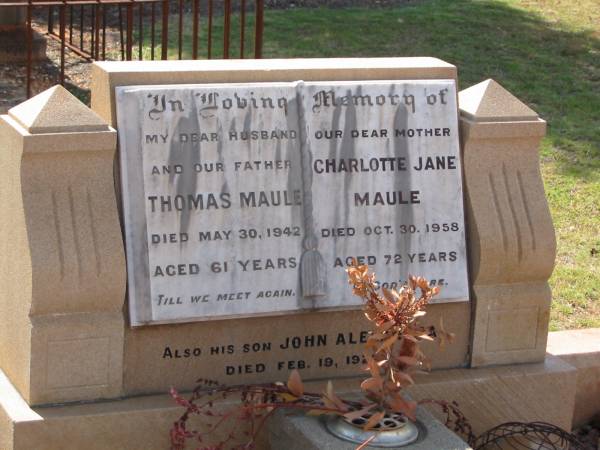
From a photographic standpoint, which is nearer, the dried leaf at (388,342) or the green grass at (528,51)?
the dried leaf at (388,342)

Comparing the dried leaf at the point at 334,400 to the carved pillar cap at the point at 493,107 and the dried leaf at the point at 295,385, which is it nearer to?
the dried leaf at the point at 295,385

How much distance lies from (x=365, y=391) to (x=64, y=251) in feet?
3.83

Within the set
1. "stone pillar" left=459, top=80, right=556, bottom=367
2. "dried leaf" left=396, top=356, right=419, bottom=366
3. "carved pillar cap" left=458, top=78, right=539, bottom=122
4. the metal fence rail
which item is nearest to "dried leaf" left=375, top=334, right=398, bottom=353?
"dried leaf" left=396, top=356, right=419, bottom=366

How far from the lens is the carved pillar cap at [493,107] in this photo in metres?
4.54

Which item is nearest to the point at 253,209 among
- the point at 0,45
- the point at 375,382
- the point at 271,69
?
the point at 271,69

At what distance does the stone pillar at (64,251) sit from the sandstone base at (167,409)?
0.09 meters

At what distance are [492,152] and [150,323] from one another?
1.54 m

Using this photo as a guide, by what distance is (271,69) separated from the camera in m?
4.34

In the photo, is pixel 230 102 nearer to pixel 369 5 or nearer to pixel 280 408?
pixel 280 408

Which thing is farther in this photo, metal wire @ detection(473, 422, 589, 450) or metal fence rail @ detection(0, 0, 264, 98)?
metal fence rail @ detection(0, 0, 264, 98)

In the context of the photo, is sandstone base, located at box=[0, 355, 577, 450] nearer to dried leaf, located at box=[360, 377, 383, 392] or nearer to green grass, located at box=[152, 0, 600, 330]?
dried leaf, located at box=[360, 377, 383, 392]

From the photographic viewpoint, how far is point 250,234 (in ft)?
14.0

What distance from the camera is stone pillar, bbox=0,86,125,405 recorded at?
394 cm

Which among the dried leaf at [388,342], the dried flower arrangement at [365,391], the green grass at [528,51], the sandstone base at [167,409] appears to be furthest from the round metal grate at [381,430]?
the green grass at [528,51]
